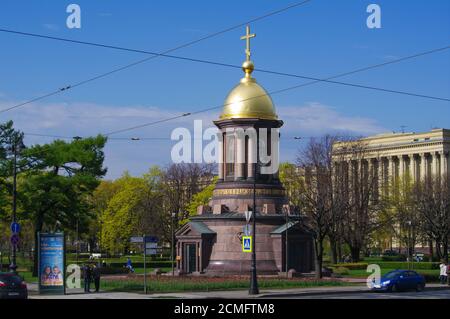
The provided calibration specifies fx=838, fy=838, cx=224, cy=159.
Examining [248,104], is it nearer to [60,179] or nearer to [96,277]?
[60,179]

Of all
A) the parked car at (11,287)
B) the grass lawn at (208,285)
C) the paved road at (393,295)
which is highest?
the parked car at (11,287)

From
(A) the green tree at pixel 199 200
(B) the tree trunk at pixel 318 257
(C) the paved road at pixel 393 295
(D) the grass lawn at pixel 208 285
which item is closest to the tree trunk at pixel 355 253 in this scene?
(A) the green tree at pixel 199 200

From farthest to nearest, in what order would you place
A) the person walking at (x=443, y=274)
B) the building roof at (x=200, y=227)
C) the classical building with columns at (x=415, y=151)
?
the classical building with columns at (x=415, y=151)
the building roof at (x=200, y=227)
the person walking at (x=443, y=274)

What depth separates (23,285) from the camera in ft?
128

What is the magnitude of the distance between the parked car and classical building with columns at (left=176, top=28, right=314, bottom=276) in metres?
21.8

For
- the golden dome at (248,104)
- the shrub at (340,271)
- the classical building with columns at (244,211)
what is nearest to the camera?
the classical building with columns at (244,211)

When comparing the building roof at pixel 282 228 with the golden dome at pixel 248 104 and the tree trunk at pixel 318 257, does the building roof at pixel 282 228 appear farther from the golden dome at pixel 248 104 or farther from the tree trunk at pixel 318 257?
the golden dome at pixel 248 104

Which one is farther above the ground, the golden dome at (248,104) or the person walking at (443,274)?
the golden dome at (248,104)

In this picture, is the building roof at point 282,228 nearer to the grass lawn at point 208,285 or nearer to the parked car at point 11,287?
the grass lawn at point 208,285

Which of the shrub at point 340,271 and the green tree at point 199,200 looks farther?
the green tree at point 199,200

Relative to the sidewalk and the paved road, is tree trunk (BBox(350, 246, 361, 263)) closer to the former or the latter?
the sidewalk

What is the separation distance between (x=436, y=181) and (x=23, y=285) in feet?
207

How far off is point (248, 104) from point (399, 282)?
2024 cm

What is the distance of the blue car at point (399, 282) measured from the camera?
154 ft
